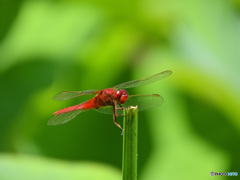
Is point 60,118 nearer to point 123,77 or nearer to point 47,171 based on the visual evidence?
point 47,171

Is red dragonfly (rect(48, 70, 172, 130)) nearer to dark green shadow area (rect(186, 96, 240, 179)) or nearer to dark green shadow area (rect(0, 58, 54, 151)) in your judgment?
dark green shadow area (rect(186, 96, 240, 179))

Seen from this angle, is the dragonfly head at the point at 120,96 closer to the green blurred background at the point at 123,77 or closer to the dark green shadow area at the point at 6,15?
the green blurred background at the point at 123,77

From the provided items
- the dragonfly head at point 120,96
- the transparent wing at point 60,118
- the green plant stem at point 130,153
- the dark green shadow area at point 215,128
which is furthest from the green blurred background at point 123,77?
the green plant stem at point 130,153

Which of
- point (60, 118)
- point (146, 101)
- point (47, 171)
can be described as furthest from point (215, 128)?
point (47, 171)

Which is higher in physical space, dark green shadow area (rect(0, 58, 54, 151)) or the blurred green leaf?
dark green shadow area (rect(0, 58, 54, 151))

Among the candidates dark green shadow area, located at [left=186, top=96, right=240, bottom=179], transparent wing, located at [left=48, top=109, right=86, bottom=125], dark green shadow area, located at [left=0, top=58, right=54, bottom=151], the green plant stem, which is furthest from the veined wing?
dark green shadow area, located at [left=0, top=58, right=54, bottom=151]

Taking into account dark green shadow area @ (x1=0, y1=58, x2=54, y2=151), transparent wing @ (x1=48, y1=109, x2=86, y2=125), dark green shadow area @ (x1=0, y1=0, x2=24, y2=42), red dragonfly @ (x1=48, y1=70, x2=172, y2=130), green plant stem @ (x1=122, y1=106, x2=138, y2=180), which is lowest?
green plant stem @ (x1=122, y1=106, x2=138, y2=180)

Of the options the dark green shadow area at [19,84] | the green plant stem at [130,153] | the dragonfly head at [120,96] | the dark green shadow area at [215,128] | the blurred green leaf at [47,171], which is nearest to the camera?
the green plant stem at [130,153]

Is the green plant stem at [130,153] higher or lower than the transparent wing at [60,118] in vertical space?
lower
